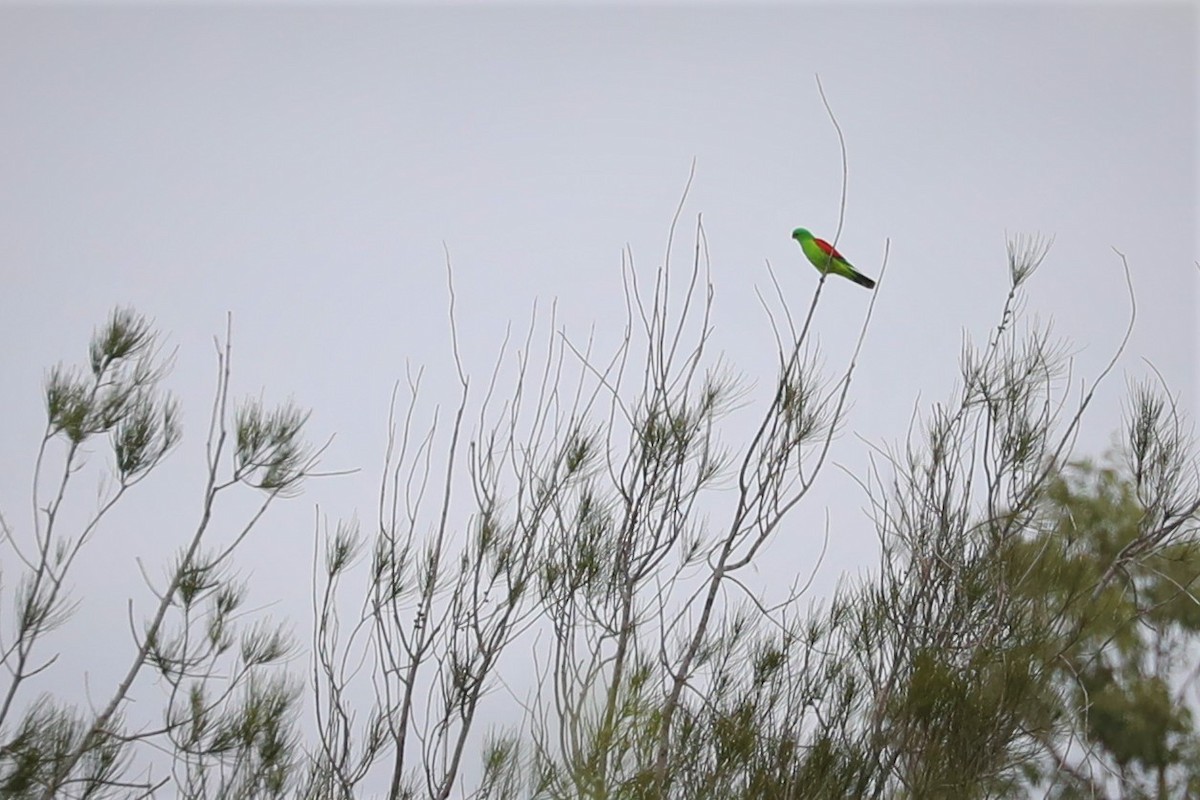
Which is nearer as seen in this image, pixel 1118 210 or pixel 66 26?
pixel 66 26

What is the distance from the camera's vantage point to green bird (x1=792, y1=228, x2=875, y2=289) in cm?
209

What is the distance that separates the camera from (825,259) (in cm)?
220

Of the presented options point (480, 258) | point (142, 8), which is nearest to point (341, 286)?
point (480, 258)

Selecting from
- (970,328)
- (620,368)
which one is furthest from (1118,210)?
(620,368)

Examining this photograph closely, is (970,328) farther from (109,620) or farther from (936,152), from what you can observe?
(936,152)

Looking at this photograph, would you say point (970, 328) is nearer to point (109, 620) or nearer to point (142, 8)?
point (109, 620)

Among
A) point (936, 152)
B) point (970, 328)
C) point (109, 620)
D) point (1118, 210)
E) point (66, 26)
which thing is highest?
point (66, 26)

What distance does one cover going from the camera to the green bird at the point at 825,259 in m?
2.09

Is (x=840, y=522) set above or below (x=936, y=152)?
below

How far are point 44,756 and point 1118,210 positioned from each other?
156 inches

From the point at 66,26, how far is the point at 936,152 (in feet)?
10.7

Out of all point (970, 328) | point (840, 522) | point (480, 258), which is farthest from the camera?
point (480, 258)

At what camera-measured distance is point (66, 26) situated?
349cm

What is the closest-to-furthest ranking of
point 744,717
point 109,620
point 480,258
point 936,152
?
point 744,717, point 109,620, point 480,258, point 936,152
